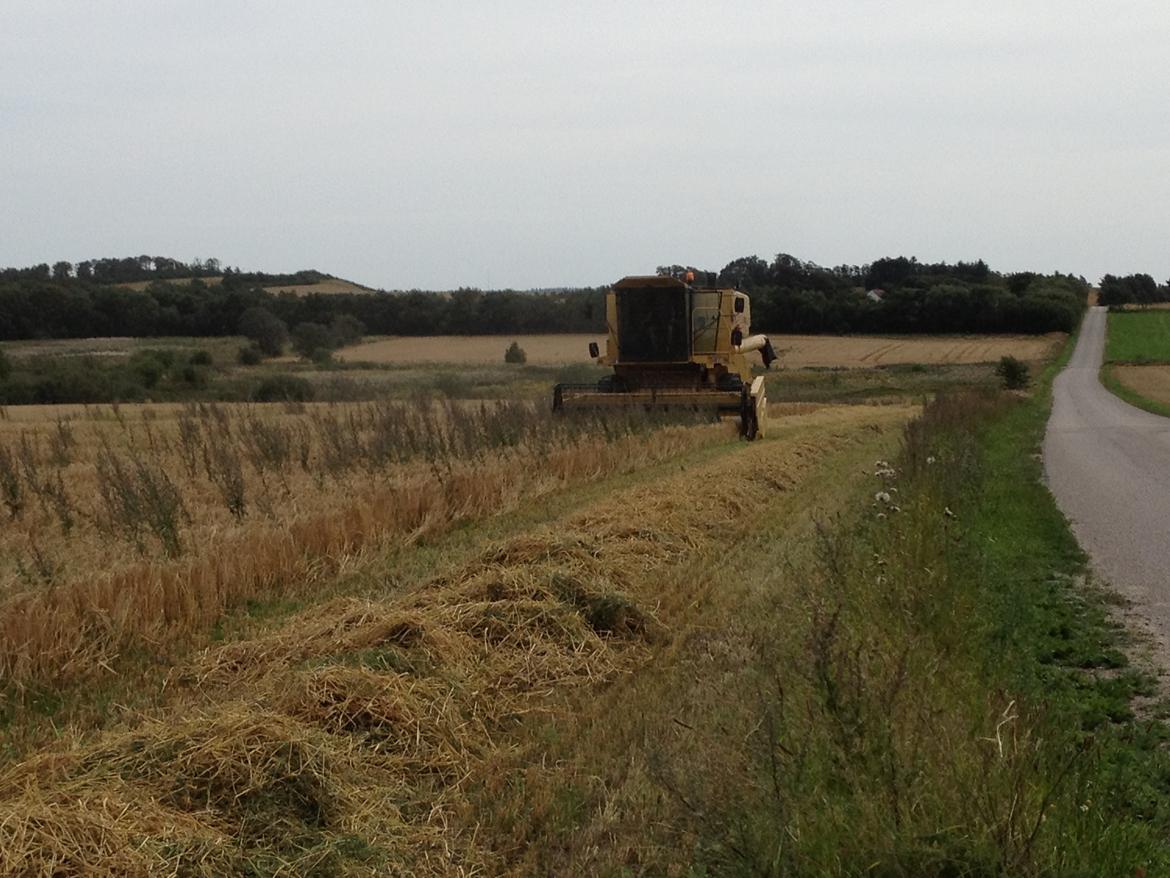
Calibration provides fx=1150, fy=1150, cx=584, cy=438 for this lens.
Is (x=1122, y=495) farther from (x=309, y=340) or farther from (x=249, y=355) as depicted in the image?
(x=309, y=340)

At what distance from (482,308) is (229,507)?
77.0m

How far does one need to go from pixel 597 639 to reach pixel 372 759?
2.14 meters

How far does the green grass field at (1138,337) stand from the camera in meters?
75.9

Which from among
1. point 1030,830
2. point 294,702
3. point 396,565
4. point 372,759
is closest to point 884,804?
point 1030,830

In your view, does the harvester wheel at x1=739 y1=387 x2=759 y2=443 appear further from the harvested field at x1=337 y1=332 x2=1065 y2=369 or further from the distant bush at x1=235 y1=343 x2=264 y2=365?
the distant bush at x1=235 y1=343 x2=264 y2=365

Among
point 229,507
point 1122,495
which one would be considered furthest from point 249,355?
point 1122,495

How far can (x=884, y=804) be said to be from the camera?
3.72 m

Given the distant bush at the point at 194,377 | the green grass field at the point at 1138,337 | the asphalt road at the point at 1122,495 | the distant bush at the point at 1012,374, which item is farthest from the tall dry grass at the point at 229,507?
the green grass field at the point at 1138,337

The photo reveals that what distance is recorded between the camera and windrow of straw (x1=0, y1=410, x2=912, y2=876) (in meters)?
4.08

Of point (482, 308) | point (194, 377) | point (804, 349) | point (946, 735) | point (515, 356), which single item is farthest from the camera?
point (482, 308)

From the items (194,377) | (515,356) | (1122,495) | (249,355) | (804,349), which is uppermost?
(1122,495)

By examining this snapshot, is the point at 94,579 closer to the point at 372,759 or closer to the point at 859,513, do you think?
the point at 372,759

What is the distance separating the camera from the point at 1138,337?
304 feet

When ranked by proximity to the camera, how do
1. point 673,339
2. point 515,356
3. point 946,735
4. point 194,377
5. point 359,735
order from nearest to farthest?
1. point 946,735
2. point 359,735
3. point 673,339
4. point 194,377
5. point 515,356
